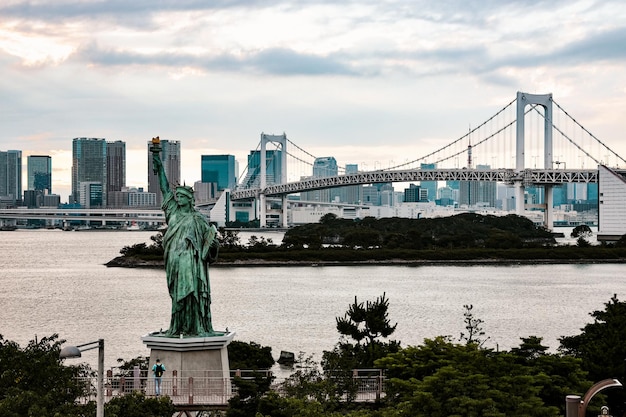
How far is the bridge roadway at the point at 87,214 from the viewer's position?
5034 inches

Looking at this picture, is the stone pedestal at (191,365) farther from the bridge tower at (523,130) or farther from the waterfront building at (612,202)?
the bridge tower at (523,130)

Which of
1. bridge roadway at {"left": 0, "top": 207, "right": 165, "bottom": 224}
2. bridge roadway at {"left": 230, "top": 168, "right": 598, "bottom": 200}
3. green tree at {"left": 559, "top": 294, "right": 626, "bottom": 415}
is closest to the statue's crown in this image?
green tree at {"left": 559, "top": 294, "right": 626, "bottom": 415}

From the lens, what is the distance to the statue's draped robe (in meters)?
10.9

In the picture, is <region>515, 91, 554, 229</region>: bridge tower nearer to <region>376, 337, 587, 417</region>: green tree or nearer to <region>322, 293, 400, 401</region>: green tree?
<region>322, 293, 400, 401</region>: green tree

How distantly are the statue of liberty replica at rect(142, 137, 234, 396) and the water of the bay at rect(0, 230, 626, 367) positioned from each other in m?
8.19

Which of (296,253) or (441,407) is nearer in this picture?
(441,407)

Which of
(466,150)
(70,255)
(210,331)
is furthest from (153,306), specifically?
(466,150)

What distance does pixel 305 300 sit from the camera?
102ft

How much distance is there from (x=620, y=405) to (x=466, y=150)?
69.9m

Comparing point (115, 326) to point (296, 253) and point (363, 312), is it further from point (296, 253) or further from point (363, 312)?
point (296, 253)

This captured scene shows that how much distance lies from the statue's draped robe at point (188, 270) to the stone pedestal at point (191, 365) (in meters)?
0.26

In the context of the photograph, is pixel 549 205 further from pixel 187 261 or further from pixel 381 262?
pixel 187 261

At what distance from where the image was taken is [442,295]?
3281 cm

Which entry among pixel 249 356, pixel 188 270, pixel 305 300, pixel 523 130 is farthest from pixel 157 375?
pixel 523 130
